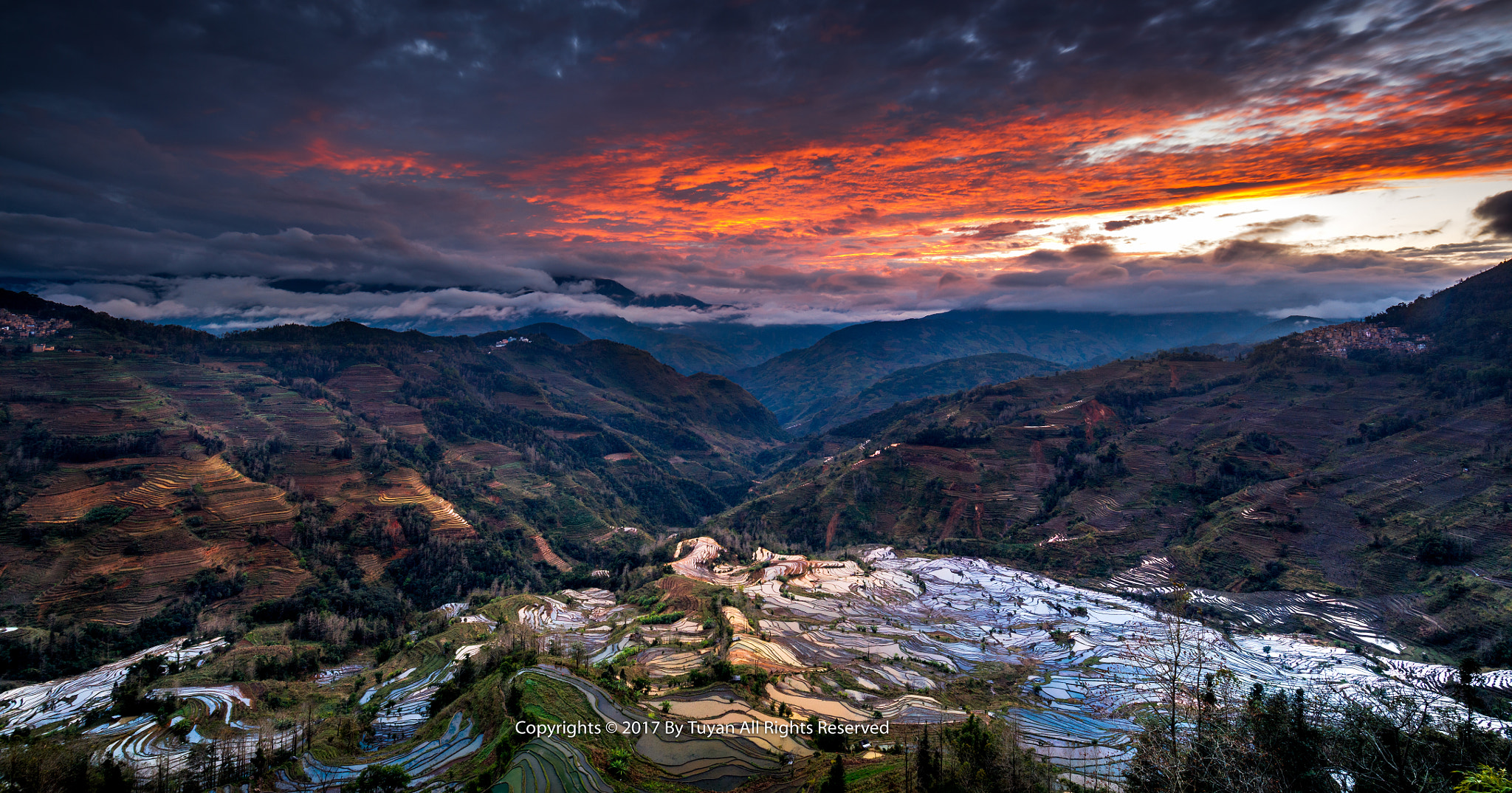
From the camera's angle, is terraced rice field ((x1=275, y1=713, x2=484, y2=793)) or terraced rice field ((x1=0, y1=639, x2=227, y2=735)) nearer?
terraced rice field ((x1=275, y1=713, x2=484, y2=793))

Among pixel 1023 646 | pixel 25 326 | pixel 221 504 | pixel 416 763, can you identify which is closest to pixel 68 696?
pixel 416 763

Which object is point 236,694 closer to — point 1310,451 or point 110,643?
point 110,643

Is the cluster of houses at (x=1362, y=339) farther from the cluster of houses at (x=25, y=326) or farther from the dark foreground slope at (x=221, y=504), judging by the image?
the cluster of houses at (x=25, y=326)

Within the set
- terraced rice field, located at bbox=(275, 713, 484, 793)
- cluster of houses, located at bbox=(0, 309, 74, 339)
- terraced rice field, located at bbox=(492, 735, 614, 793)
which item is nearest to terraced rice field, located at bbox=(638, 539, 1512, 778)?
terraced rice field, located at bbox=(492, 735, 614, 793)

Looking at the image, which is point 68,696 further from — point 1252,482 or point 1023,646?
point 1252,482

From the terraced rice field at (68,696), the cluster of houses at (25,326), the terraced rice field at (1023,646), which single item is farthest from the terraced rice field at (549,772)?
the cluster of houses at (25,326)

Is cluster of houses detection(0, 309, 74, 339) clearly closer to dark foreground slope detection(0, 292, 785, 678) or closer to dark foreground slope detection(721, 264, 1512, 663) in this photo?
dark foreground slope detection(0, 292, 785, 678)

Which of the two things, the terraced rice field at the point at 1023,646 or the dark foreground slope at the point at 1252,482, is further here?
the dark foreground slope at the point at 1252,482
